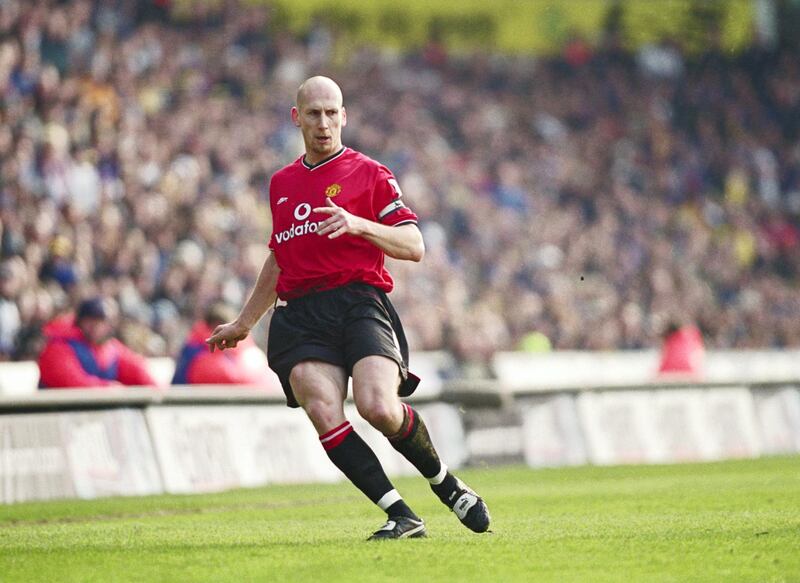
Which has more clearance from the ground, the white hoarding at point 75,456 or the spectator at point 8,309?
the spectator at point 8,309

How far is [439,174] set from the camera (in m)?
28.2

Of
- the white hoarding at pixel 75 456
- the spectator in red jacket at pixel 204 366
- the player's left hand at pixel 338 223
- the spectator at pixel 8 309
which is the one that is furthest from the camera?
the spectator at pixel 8 309

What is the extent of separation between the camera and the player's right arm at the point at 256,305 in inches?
329

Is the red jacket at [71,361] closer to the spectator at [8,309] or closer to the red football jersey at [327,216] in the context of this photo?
the spectator at [8,309]

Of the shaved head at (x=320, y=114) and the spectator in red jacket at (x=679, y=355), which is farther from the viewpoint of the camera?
the spectator in red jacket at (x=679, y=355)

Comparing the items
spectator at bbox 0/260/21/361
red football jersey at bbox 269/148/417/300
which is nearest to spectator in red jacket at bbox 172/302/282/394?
spectator at bbox 0/260/21/361

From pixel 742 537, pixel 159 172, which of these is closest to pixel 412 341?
pixel 159 172

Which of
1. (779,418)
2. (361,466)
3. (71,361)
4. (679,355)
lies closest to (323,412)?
(361,466)

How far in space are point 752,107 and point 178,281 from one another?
18.8 m

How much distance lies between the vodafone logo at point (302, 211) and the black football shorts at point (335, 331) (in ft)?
1.26

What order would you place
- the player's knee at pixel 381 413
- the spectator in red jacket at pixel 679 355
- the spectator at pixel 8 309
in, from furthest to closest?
the spectator in red jacket at pixel 679 355
the spectator at pixel 8 309
the player's knee at pixel 381 413

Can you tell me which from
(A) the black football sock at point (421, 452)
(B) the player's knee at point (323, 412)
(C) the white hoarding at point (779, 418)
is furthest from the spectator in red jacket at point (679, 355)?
(B) the player's knee at point (323, 412)

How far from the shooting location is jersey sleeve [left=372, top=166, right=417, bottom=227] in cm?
804

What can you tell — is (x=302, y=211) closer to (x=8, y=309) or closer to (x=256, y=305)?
(x=256, y=305)
